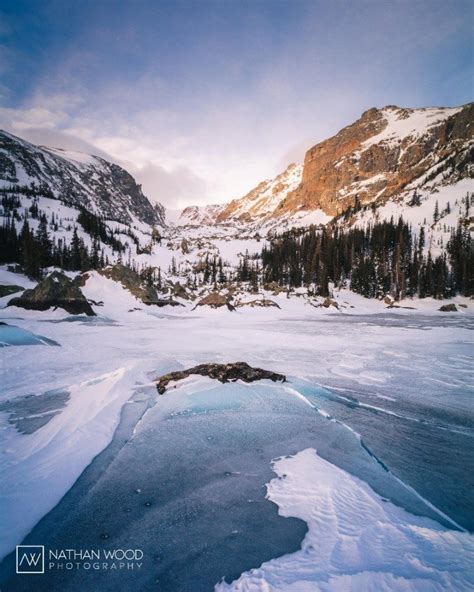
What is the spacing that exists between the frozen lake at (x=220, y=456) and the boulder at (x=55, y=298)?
59.3 feet

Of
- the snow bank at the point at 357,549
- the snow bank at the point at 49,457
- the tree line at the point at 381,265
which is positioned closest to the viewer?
the snow bank at the point at 357,549

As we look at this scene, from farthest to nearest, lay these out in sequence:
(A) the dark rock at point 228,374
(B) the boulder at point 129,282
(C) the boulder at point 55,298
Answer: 1. (B) the boulder at point 129,282
2. (C) the boulder at point 55,298
3. (A) the dark rock at point 228,374

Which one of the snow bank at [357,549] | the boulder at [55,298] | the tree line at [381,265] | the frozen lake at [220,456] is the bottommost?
the frozen lake at [220,456]

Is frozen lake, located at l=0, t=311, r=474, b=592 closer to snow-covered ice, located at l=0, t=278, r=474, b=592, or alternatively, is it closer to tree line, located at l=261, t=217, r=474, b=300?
snow-covered ice, located at l=0, t=278, r=474, b=592

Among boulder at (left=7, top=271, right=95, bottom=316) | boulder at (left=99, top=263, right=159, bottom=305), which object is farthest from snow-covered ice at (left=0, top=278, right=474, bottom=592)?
boulder at (left=99, top=263, right=159, bottom=305)

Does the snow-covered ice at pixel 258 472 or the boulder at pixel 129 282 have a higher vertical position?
the boulder at pixel 129 282

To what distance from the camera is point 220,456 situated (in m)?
3.99

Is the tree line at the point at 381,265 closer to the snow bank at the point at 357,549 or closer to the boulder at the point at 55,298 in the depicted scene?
the boulder at the point at 55,298

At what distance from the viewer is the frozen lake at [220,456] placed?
252cm

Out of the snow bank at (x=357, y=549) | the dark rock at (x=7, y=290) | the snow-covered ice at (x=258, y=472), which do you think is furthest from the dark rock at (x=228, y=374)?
the dark rock at (x=7, y=290)

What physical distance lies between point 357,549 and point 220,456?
6.60 feet

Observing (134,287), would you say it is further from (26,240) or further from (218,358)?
(26,240)

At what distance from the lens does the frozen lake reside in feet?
8.27

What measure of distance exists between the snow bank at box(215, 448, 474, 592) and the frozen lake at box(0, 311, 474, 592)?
114 millimetres
